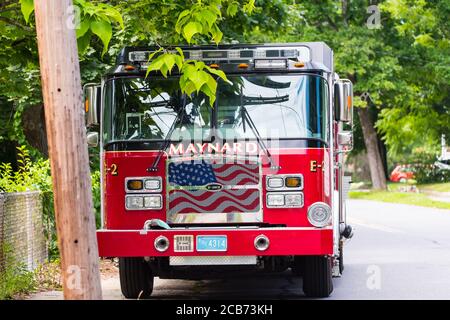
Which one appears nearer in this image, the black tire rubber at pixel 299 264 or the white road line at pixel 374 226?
the black tire rubber at pixel 299 264

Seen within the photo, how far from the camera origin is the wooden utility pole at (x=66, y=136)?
7.51 metres

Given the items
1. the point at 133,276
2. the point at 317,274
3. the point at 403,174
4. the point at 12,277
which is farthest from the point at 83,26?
the point at 403,174

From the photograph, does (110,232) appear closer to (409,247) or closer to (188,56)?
(188,56)

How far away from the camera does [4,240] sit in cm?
1227

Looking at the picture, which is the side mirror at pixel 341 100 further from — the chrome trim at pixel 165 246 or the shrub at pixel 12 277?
the shrub at pixel 12 277

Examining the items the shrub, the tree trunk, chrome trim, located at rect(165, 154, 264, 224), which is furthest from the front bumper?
the tree trunk

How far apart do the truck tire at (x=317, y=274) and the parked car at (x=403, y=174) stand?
44.7m

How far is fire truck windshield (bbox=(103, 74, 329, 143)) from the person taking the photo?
10820 millimetres

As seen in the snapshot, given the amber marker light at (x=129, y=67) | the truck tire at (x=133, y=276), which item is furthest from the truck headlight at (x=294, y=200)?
the amber marker light at (x=129, y=67)

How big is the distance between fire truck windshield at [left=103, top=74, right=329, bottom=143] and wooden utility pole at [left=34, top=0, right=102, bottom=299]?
3411 mm

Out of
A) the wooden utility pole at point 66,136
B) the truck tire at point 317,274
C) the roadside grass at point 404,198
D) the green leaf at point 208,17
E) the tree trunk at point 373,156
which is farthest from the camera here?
the tree trunk at point 373,156

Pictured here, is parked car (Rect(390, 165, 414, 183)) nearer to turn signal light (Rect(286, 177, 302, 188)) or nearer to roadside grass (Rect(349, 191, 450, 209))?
roadside grass (Rect(349, 191, 450, 209))

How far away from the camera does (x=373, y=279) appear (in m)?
13.6

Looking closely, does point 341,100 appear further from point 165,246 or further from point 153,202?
point 165,246
